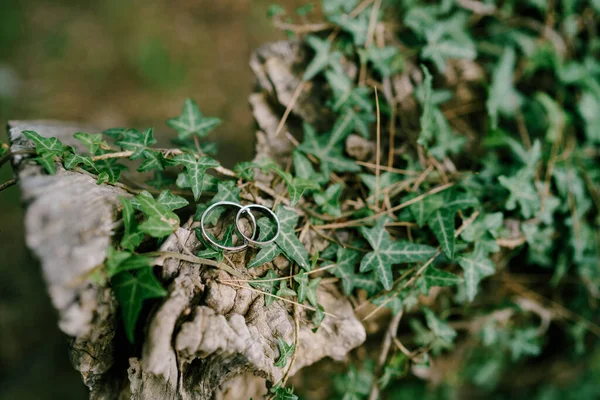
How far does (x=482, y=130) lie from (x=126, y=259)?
207 centimetres

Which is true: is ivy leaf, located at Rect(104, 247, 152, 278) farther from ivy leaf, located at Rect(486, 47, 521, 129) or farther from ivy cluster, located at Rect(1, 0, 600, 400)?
ivy leaf, located at Rect(486, 47, 521, 129)

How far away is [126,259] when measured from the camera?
1.29m

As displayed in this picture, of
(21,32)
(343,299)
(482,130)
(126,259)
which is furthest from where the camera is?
(21,32)

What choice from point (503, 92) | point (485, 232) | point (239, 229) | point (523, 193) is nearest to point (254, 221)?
point (239, 229)

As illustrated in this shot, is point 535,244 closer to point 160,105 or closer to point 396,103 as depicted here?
point 396,103

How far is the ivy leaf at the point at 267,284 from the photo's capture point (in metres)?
1.52

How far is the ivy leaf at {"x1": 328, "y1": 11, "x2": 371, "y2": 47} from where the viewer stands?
80.0 inches

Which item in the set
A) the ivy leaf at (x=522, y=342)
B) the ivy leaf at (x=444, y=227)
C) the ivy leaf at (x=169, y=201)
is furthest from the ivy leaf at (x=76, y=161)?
Answer: the ivy leaf at (x=522, y=342)

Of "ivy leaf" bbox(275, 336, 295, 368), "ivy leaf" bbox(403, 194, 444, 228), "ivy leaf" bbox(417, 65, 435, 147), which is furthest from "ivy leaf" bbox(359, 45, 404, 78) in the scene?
"ivy leaf" bbox(275, 336, 295, 368)

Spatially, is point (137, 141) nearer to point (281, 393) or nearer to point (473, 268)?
point (281, 393)

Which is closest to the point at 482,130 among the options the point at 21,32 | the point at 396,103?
the point at 396,103

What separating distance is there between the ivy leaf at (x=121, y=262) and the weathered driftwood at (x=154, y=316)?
41 mm

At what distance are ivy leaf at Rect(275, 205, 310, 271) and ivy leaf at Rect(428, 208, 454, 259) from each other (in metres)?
0.62

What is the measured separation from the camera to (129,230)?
51.8 inches
